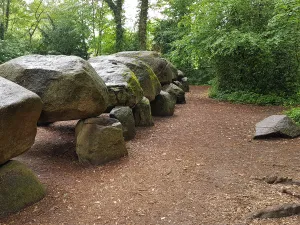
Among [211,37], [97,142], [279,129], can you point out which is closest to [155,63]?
[211,37]

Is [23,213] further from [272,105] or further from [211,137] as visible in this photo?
[272,105]

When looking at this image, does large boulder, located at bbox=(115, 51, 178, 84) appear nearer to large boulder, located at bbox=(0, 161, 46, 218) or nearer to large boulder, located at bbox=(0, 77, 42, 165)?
large boulder, located at bbox=(0, 77, 42, 165)

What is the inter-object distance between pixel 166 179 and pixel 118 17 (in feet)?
52.6

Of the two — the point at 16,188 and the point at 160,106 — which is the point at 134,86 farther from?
the point at 16,188

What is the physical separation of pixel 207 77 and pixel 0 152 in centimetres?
1791

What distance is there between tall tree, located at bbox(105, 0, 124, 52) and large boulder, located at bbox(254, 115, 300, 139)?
13.9 meters

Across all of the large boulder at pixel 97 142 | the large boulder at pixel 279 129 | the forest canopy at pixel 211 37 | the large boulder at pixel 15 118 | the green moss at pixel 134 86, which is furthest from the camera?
the forest canopy at pixel 211 37

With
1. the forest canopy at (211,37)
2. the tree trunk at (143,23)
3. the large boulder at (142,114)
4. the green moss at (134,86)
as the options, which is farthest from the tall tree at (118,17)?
the green moss at (134,86)

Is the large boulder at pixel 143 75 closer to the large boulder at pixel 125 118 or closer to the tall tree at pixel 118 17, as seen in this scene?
the large boulder at pixel 125 118

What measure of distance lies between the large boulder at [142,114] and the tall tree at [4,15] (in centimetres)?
1282

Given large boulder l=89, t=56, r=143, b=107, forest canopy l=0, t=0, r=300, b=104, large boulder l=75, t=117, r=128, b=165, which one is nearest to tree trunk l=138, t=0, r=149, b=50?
forest canopy l=0, t=0, r=300, b=104

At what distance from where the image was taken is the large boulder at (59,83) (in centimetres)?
502

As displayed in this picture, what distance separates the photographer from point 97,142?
5422mm

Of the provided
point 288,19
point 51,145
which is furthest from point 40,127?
point 288,19
